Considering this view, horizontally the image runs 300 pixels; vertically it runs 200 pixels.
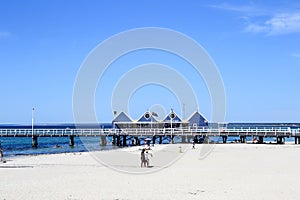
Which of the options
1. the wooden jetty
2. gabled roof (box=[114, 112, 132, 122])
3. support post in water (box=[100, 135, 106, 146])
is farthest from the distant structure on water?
support post in water (box=[100, 135, 106, 146])

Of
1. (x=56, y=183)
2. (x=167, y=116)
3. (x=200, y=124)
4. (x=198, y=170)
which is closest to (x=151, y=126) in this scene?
(x=167, y=116)

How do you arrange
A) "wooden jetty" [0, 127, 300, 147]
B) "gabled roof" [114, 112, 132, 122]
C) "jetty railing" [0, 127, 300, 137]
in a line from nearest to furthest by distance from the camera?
"jetty railing" [0, 127, 300, 137] < "wooden jetty" [0, 127, 300, 147] < "gabled roof" [114, 112, 132, 122]

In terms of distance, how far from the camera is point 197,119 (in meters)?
52.8

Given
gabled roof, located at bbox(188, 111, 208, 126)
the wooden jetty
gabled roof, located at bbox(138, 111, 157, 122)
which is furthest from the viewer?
gabled roof, located at bbox(138, 111, 157, 122)

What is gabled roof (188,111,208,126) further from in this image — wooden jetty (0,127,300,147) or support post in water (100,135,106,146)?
support post in water (100,135,106,146)

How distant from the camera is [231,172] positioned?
1967cm

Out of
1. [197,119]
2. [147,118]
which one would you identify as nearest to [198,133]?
[197,119]

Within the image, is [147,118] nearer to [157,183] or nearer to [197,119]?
[197,119]

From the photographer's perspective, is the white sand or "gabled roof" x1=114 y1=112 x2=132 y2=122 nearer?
the white sand

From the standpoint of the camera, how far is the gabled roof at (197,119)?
52.7 m

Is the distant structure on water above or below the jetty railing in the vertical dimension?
above

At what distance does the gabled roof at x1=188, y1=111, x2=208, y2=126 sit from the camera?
52.7 meters

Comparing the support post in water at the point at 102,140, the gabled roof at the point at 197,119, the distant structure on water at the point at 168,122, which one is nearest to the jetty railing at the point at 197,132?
the support post in water at the point at 102,140

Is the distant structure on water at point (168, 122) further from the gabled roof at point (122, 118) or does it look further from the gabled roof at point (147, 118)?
the gabled roof at point (122, 118)
